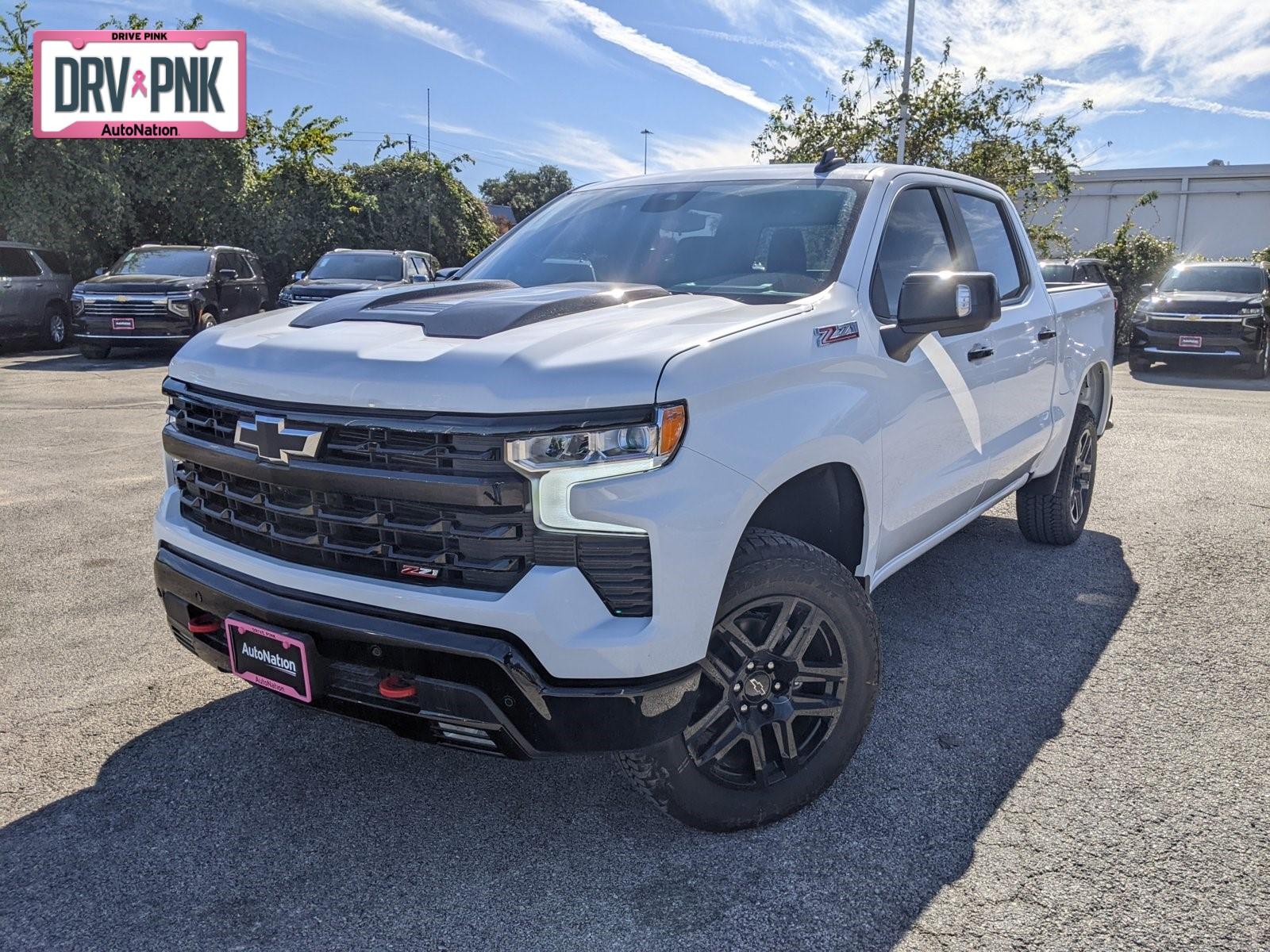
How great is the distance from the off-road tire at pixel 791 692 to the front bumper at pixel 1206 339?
14787 mm

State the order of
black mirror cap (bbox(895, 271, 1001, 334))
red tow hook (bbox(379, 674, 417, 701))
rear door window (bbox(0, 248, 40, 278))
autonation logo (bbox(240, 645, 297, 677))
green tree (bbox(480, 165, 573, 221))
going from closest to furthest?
red tow hook (bbox(379, 674, 417, 701)) < autonation logo (bbox(240, 645, 297, 677)) < black mirror cap (bbox(895, 271, 1001, 334)) < rear door window (bbox(0, 248, 40, 278)) < green tree (bbox(480, 165, 573, 221))

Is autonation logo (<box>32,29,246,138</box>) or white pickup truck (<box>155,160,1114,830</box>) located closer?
white pickup truck (<box>155,160,1114,830</box>)

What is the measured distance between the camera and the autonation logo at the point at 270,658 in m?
2.54

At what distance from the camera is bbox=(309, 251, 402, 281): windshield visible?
1524 centimetres

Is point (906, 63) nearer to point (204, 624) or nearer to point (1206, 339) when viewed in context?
point (1206, 339)

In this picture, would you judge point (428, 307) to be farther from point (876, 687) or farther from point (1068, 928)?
point (1068, 928)

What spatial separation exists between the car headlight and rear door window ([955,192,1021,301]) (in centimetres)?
258

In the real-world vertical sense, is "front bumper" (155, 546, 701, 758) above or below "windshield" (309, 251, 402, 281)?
below

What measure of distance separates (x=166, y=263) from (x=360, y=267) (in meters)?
2.95

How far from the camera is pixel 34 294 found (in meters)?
16.5

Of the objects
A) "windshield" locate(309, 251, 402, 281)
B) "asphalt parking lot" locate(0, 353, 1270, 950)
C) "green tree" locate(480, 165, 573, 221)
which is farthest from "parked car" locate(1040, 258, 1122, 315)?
"green tree" locate(480, 165, 573, 221)

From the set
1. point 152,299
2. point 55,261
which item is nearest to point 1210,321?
point 152,299

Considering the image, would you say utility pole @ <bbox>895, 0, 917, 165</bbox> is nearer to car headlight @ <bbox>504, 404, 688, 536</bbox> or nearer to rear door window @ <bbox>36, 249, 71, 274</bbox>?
rear door window @ <bbox>36, 249, 71, 274</bbox>

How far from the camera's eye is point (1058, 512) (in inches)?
214
